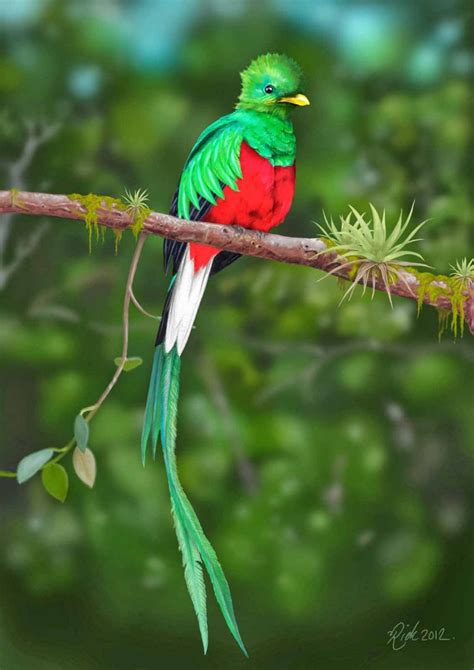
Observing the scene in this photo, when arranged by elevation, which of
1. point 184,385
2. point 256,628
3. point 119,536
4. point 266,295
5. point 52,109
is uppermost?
point 52,109

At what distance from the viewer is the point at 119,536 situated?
2.31 meters

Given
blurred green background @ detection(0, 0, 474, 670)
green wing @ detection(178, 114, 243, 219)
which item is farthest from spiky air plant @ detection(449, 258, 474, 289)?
green wing @ detection(178, 114, 243, 219)

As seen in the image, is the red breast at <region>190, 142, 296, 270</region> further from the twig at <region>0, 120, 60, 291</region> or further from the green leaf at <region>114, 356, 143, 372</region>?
the twig at <region>0, 120, 60, 291</region>

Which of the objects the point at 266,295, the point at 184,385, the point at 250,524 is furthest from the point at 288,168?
the point at 250,524

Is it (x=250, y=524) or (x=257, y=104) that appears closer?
(x=257, y=104)

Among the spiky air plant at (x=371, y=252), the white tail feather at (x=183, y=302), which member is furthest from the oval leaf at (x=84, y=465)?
the spiky air plant at (x=371, y=252)

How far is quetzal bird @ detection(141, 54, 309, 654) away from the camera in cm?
198

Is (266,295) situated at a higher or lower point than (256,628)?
higher

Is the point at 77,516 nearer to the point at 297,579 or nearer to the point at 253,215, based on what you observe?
the point at 297,579

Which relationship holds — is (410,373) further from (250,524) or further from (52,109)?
(52,109)

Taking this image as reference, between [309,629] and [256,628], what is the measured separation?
139mm

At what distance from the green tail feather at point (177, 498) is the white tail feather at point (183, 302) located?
0.03 meters

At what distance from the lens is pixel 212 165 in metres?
2.01
